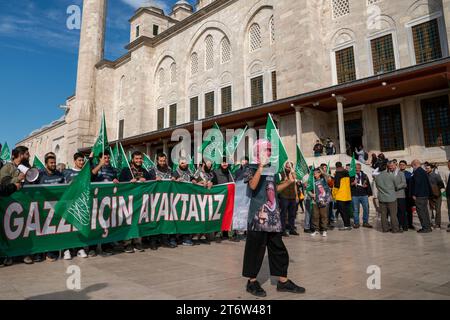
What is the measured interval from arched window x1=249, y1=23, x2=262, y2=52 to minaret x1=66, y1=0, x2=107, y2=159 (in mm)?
22945

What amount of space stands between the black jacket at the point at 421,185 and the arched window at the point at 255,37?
57.7 feet

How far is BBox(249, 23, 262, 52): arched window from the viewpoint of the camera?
77.7ft

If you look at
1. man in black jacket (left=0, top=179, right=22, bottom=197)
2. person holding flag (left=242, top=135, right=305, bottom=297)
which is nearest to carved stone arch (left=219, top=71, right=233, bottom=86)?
man in black jacket (left=0, top=179, right=22, bottom=197)

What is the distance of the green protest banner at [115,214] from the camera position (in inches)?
202

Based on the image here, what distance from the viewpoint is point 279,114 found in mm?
19641

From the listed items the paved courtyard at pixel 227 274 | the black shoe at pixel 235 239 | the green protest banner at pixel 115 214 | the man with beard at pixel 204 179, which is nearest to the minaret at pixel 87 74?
the man with beard at pixel 204 179

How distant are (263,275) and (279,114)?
1622 centimetres

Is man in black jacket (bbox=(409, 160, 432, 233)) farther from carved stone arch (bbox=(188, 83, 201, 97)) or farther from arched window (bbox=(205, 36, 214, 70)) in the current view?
carved stone arch (bbox=(188, 83, 201, 97))

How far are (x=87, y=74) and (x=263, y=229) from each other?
40.3 meters

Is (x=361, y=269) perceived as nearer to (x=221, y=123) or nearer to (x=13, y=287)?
(x=13, y=287)

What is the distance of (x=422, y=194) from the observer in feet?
27.2

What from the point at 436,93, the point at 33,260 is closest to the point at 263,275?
the point at 33,260

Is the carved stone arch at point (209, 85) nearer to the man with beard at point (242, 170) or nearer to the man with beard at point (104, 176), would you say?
the man with beard at point (242, 170)

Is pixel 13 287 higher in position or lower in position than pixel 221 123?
lower
